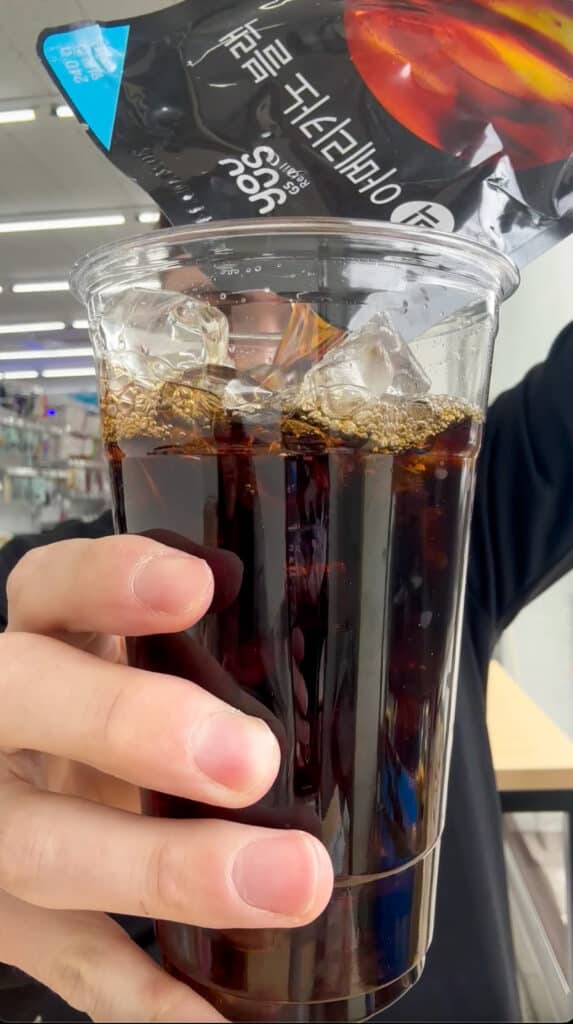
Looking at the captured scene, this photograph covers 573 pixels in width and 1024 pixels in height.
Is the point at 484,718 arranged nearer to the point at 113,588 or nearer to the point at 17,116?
the point at 113,588

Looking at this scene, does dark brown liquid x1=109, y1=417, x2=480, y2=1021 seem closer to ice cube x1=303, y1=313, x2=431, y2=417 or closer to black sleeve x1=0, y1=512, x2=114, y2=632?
ice cube x1=303, y1=313, x2=431, y2=417

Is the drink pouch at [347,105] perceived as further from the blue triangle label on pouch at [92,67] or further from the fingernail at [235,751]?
the fingernail at [235,751]

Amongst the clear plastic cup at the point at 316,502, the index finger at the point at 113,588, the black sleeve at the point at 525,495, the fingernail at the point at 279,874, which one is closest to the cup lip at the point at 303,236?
the clear plastic cup at the point at 316,502

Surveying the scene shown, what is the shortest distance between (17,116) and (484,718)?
0.56 meters

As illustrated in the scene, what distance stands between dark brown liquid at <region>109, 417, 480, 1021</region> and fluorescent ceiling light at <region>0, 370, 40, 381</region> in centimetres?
14

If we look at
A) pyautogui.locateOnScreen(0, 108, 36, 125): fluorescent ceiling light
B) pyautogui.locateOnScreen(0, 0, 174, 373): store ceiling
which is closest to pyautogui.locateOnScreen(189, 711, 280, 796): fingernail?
pyautogui.locateOnScreen(0, 0, 174, 373): store ceiling

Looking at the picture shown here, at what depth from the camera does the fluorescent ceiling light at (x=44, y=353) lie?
13.5 inches

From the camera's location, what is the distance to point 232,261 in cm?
24

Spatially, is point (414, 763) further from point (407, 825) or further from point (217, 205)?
point (217, 205)

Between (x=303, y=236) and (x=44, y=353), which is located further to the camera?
(x=44, y=353)

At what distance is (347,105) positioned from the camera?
30cm

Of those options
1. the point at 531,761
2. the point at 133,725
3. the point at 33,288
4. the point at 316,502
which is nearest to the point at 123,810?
the point at 133,725

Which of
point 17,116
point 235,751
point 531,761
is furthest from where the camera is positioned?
point 531,761

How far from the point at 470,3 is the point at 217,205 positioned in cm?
14
